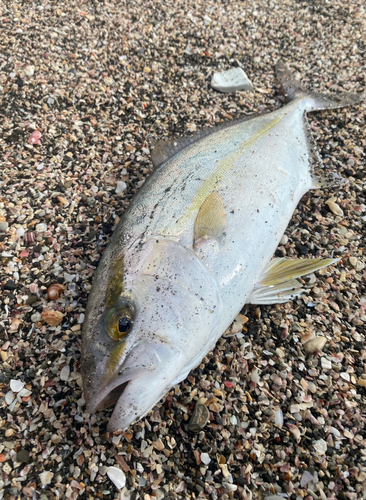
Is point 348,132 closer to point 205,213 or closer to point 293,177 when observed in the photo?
point 293,177

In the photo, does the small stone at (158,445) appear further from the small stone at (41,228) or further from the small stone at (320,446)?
the small stone at (41,228)

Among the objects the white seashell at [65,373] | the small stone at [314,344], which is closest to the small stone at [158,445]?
the white seashell at [65,373]

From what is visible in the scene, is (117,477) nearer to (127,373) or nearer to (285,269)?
(127,373)

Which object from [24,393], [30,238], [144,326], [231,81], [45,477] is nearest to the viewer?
[144,326]

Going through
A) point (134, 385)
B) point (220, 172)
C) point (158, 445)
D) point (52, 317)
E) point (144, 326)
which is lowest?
point (158, 445)

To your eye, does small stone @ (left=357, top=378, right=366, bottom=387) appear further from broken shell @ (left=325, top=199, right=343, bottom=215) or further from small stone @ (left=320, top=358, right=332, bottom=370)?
broken shell @ (left=325, top=199, right=343, bottom=215)

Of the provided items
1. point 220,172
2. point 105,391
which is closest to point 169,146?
point 220,172

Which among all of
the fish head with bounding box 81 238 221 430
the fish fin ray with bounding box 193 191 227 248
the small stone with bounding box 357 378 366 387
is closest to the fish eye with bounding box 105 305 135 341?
the fish head with bounding box 81 238 221 430
